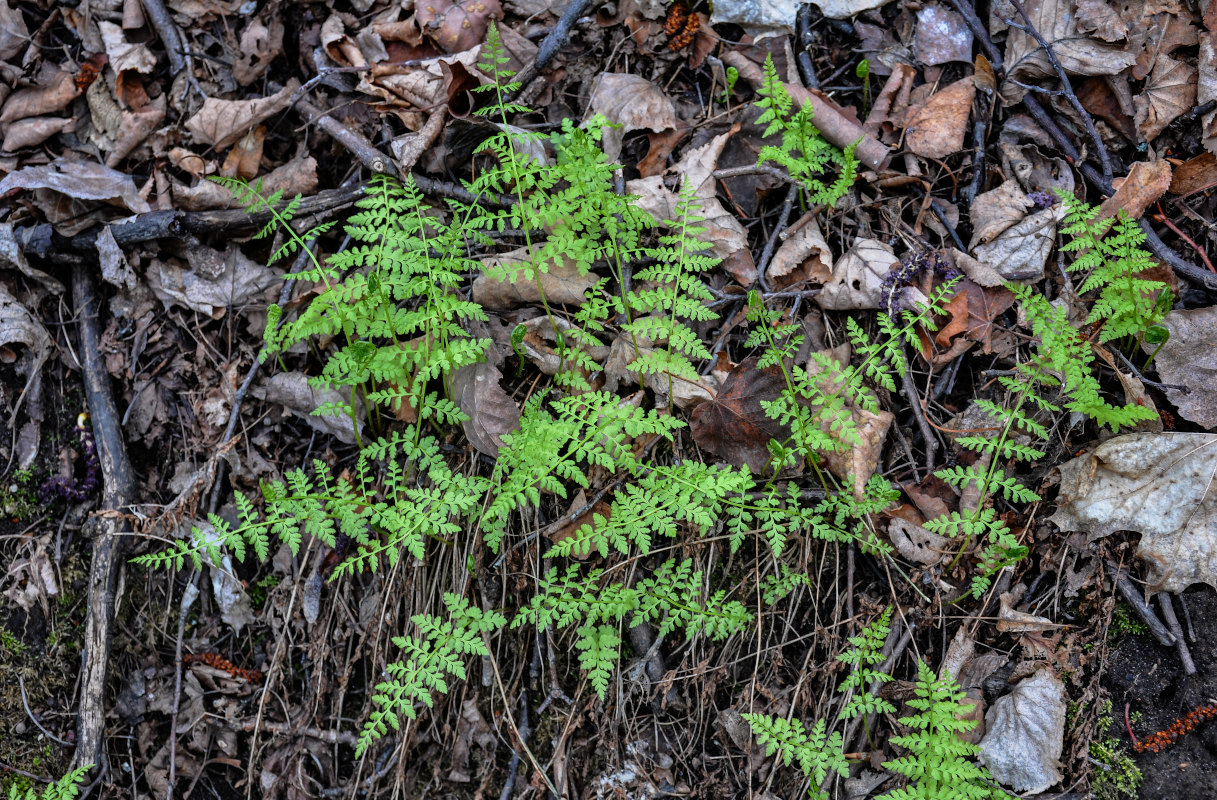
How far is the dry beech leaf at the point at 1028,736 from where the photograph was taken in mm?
2969

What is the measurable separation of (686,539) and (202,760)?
8.74ft

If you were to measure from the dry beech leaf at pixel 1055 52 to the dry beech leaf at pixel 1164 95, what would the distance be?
0.13 meters

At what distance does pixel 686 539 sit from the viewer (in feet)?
11.4

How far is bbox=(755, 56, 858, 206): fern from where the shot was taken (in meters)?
3.34

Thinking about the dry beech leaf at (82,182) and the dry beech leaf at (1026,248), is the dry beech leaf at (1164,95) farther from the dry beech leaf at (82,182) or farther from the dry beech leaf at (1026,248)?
the dry beech leaf at (82,182)

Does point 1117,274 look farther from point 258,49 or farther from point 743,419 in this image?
point 258,49

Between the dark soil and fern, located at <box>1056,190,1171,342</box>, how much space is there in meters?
1.09

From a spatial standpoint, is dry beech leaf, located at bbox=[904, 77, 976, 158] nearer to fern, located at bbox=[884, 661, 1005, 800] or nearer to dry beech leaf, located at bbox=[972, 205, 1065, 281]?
dry beech leaf, located at bbox=[972, 205, 1065, 281]

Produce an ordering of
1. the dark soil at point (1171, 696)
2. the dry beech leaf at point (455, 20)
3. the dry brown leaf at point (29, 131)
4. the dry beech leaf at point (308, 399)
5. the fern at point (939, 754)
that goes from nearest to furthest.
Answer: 1. the fern at point (939, 754)
2. the dark soil at point (1171, 696)
3. the dry beech leaf at point (308, 399)
4. the dry beech leaf at point (455, 20)
5. the dry brown leaf at point (29, 131)

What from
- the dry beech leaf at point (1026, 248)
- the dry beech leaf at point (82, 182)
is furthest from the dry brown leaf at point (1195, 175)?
the dry beech leaf at point (82, 182)

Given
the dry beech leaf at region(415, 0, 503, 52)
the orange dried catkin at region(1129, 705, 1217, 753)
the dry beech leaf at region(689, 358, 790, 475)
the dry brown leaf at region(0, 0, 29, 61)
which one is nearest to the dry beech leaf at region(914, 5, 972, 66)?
the dry beech leaf at region(689, 358, 790, 475)

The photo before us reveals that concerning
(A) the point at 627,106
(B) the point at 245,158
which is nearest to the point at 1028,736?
(A) the point at 627,106

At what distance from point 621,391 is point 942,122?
200cm

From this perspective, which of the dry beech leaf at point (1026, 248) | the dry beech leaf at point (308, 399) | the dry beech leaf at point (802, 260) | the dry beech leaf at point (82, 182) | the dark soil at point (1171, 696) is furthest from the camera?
the dry beech leaf at point (82, 182)
